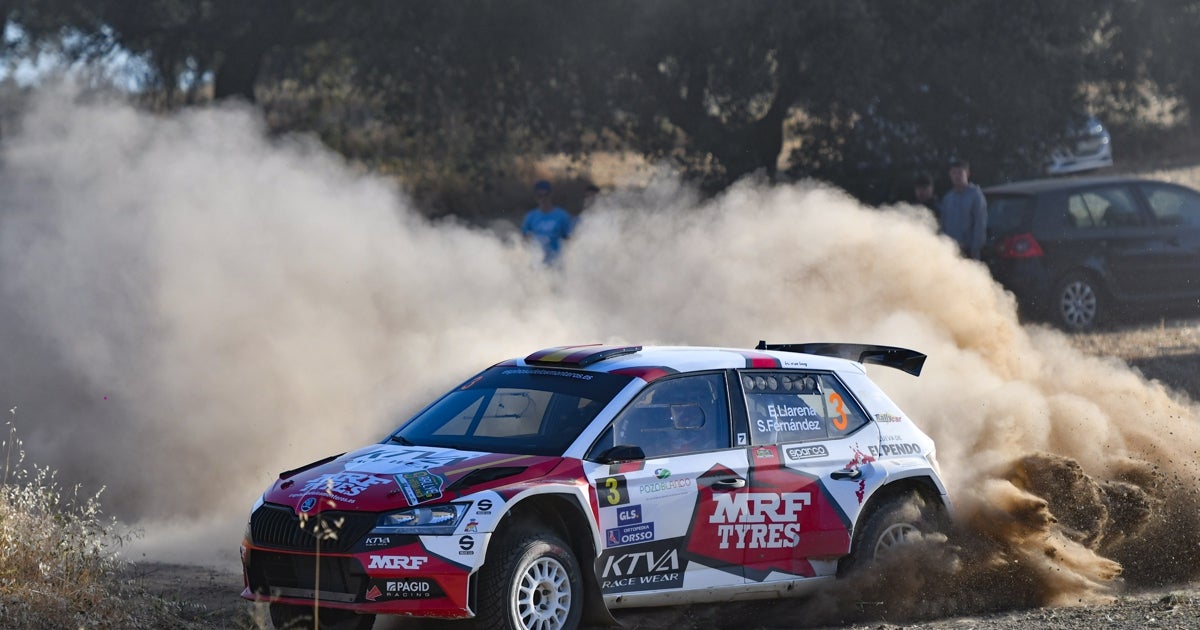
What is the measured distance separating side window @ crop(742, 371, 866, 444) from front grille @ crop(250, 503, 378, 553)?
2.38m

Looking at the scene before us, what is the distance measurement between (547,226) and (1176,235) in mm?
7588

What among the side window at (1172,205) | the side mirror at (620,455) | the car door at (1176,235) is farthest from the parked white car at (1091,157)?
the side mirror at (620,455)

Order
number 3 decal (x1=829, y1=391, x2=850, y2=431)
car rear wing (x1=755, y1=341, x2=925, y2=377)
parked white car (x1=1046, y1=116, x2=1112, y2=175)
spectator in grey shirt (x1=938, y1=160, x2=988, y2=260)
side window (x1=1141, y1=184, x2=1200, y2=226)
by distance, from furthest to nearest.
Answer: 1. parked white car (x1=1046, y1=116, x2=1112, y2=175)
2. side window (x1=1141, y1=184, x2=1200, y2=226)
3. spectator in grey shirt (x1=938, y1=160, x2=988, y2=260)
4. car rear wing (x1=755, y1=341, x2=925, y2=377)
5. number 3 decal (x1=829, y1=391, x2=850, y2=431)

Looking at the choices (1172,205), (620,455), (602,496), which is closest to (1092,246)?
(1172,205)

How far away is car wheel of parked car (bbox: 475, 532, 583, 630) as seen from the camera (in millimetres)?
6766

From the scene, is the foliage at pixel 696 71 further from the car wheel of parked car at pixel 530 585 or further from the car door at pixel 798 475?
the car wheel of parked car at pixel 530 585

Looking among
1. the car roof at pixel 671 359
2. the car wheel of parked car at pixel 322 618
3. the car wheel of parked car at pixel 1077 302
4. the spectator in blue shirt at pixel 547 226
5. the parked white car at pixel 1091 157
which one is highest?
the parked white car at pixel 1091 157

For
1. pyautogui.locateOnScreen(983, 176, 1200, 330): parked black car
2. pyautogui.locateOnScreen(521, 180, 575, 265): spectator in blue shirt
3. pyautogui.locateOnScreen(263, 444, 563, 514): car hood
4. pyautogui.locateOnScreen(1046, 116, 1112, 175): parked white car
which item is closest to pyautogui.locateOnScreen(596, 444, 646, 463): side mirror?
pyautogui.locateOnScreen(263, 444, 563, 514): car hood

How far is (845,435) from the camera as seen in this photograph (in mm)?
8484

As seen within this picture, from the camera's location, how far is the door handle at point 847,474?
27.2 feet

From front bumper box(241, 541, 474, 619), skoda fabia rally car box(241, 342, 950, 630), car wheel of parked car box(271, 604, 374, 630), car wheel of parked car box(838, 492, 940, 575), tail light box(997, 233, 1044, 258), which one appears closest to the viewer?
front bumper box(241, 541, 474, 619)

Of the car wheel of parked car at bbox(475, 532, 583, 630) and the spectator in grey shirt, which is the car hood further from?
the spectator in grey shirt

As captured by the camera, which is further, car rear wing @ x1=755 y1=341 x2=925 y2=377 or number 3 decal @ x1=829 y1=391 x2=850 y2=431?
car rear wing @ x1=755 y1=341 x2=925 y2=377

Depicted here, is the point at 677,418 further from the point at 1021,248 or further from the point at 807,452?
the point at 1021,248
